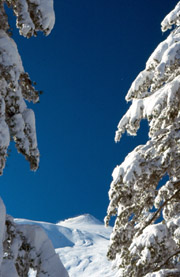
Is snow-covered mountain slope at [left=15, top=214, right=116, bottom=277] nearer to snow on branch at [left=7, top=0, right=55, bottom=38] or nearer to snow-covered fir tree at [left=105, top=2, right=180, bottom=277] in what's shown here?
snow-covered fir tree at [left=105, top=2, right=180, bottom=277]

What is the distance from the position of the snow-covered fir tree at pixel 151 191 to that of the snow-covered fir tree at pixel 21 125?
9.60 feet

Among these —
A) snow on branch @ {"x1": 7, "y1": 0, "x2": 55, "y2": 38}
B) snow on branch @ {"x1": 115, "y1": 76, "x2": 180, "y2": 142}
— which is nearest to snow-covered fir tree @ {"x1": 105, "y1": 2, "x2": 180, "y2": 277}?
snow on branch @ {"x1": 115, "y1": 76, "x2": 180, "y2": 142}

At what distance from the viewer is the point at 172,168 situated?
701 cm

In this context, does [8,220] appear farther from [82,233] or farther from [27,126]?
[82,233]

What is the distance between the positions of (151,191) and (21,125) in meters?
4.80

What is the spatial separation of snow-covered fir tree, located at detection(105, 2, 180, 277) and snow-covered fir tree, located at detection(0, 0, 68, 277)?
2927mm

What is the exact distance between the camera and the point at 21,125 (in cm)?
340

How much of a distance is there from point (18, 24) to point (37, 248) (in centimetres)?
271

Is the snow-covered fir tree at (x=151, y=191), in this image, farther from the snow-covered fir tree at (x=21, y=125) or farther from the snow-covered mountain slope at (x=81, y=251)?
the snow-covered mountain slope at (x=81, y=251)

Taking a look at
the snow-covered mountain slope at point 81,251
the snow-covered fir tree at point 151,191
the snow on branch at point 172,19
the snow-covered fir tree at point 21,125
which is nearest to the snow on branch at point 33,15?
the snow-covered fir tree at point 21,125

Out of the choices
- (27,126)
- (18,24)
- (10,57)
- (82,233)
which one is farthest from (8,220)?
(82,233)

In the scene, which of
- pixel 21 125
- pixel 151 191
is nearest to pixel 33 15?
pixel 21 125

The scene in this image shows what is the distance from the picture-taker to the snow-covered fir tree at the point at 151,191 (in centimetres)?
656

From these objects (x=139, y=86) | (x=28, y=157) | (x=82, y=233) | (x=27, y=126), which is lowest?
(x=28, y=157)
